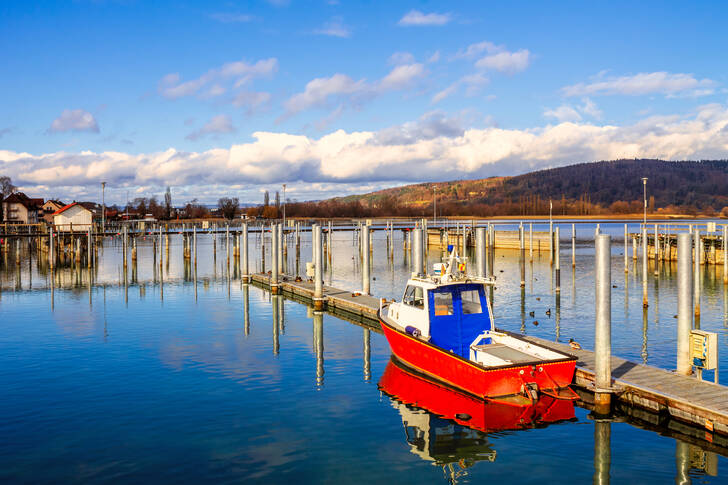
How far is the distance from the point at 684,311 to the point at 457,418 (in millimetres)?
6797

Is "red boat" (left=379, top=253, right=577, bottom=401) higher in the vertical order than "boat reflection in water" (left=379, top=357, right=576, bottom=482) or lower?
higher

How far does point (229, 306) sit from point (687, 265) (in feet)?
86.6

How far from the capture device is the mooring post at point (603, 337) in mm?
15180

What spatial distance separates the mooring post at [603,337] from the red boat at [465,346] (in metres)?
0.77

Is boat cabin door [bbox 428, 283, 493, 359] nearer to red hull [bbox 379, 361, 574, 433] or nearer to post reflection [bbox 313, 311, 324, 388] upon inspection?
red hull [bbox 379, 361, 574, 433]

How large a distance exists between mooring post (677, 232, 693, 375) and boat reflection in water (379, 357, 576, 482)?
3.24 m

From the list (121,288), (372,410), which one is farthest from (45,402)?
(121,288)

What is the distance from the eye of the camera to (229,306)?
35.7 meters

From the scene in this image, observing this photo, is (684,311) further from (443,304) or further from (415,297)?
(415,297)

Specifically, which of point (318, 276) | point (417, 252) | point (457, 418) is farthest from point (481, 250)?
point (457, 418)

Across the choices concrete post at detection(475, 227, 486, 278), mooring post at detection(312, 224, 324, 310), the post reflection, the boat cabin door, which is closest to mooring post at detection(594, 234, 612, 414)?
the boat cabin door

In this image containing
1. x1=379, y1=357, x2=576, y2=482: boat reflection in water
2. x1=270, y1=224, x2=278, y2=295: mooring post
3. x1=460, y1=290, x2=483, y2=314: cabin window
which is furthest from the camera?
x1=270, y1=224, x2=278, y2=295: mooring post

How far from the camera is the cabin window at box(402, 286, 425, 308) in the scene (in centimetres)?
1970

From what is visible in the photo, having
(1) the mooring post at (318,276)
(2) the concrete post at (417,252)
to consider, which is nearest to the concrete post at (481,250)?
(2) the concrete post at (417,252)
